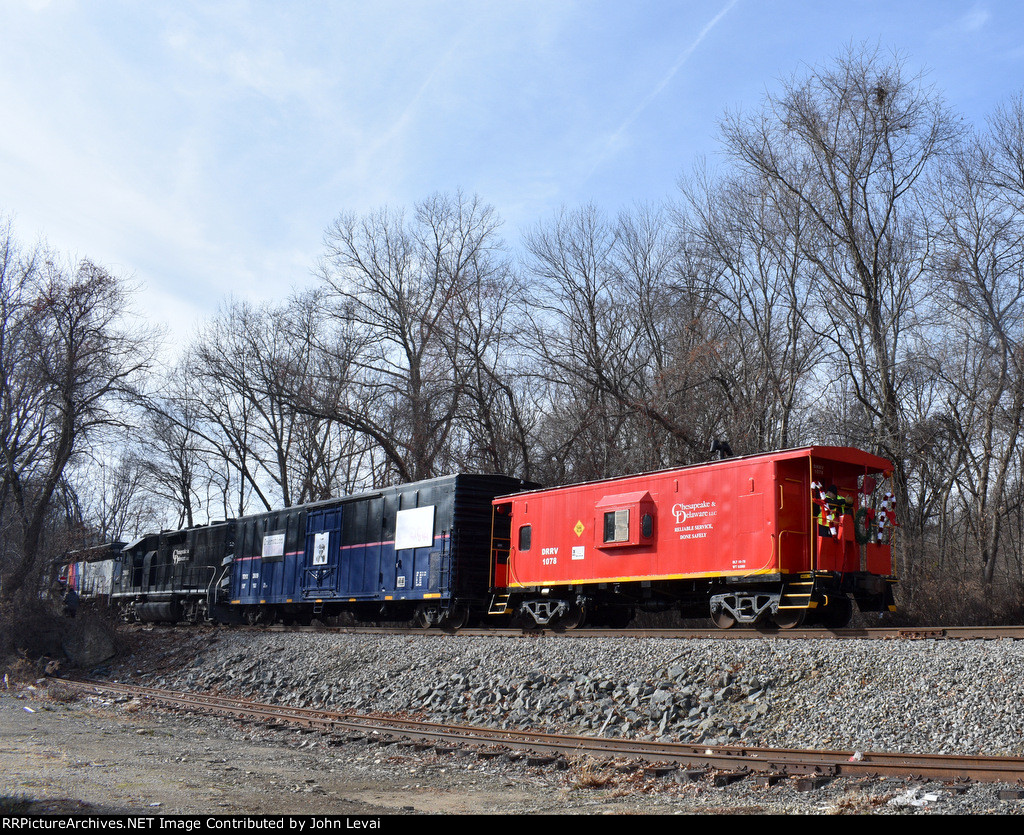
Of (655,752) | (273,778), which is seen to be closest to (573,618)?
(655,752)

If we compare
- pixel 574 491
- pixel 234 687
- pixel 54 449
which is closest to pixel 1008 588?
pixel 574 491

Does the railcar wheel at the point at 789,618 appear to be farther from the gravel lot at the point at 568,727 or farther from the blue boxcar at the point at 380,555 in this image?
the blue boxcar at the point at 380,555

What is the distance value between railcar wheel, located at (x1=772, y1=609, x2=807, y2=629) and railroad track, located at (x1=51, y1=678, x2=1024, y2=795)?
439cm

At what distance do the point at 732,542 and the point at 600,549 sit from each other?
9.22 ft

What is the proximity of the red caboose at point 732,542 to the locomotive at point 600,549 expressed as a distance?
0.08ft

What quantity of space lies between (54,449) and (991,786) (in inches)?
1103

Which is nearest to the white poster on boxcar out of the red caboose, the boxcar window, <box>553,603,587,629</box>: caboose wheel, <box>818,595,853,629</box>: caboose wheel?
the boxcar window

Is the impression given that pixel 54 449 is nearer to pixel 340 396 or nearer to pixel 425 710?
pixel 340 396

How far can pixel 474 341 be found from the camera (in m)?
31.9

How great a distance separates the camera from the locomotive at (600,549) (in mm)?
13125

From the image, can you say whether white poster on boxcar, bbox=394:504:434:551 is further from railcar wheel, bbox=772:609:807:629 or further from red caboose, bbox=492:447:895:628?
railcar wheel, bbox=772:609:807:629

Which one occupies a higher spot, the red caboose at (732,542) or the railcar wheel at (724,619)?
the red caboose at (732,542)

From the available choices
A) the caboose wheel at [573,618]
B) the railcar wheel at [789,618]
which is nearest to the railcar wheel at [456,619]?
the caboose wheel at [573,618]

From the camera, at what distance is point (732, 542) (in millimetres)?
13430
